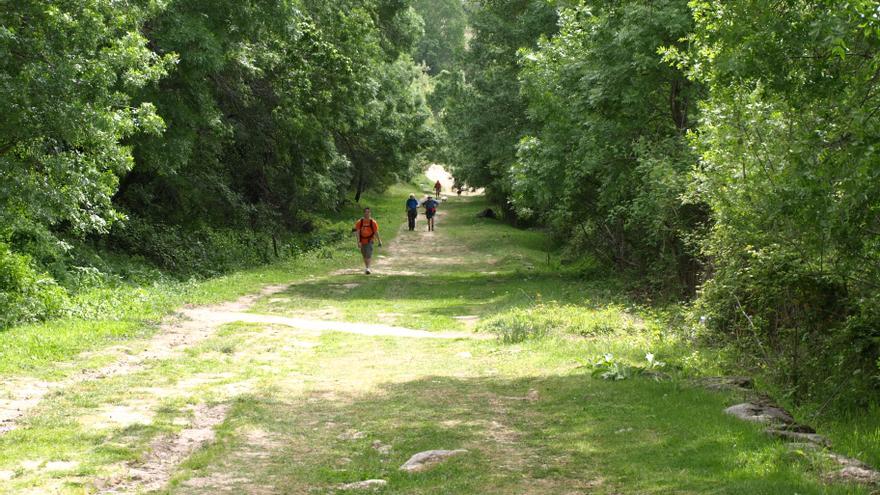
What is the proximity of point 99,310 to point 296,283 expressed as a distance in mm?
8696

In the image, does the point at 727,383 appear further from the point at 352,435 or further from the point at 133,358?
the point at 133,358

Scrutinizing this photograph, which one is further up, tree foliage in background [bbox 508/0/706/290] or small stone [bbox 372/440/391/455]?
tree foliage in background [bbox 508/0/706/290]

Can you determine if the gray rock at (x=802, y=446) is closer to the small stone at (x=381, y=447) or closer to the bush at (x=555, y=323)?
the small stone at (x=381, y=447)

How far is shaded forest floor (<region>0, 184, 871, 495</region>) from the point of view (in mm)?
7227

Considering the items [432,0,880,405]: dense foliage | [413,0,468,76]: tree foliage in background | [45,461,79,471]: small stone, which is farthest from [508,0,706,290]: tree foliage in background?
[413,0,468,76]: tree foliage in background

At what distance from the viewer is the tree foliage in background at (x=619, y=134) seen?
691 inches

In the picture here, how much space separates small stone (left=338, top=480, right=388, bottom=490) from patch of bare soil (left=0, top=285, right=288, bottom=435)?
11.2ft

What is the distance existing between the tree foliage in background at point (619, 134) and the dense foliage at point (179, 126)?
6.75 m

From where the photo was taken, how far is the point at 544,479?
23.9ft

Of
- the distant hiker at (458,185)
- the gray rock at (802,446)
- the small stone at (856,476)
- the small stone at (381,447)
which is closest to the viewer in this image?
the small stone at (856,476)

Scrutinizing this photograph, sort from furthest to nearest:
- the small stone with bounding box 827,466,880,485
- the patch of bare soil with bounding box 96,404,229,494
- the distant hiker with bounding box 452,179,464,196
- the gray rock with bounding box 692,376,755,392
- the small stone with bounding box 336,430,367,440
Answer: the distant hiker with bounding box 452,179,464,196
the gray rock with bounding box 692,376,755,392
the small stone with bounding box 336,430,367,440
the patch of bare soil with bounding box 96,404,229,494
the small stone with bounding box 827,466,880,485

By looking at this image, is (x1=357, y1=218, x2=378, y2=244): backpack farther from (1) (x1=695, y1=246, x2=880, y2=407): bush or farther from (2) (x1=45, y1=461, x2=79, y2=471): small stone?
(2) (x1=45, y1=461, x2=79, y2=471): small stone

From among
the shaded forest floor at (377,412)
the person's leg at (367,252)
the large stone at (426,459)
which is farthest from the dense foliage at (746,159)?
the person's leg at (367,252)

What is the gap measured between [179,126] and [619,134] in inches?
404
